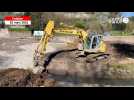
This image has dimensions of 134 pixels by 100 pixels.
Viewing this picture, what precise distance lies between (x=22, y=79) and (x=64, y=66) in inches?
47.0

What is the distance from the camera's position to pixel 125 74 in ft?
24.2

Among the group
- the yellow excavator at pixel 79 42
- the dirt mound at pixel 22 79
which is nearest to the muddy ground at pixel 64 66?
the dirt mound at pixel 22 79

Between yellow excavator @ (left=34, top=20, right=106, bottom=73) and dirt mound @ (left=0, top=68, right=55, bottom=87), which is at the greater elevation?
yellow excavator @ (left=34, top=20, right=106, bottom=73)

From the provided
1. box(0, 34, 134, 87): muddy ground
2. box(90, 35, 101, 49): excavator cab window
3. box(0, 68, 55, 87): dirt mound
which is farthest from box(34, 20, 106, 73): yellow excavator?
box(0, 68, 55, 87): dirt mound

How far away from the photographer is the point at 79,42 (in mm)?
8031

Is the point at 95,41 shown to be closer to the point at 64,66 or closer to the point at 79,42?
the point at 79,42

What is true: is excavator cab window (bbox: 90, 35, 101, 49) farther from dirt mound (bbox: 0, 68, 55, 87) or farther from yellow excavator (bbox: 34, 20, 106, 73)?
dirt mound (bbox: 0, 68, 55, 87)

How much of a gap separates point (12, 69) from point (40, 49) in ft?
2.51

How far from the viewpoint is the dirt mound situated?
6.55 m

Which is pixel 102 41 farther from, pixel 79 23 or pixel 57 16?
pixel 57 16

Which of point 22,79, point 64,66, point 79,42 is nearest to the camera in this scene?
point 22,79

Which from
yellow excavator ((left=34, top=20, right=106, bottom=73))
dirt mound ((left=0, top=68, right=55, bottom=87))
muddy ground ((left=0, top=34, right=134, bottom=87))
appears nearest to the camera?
dirt mound ((left=0, top=68, right=55, bottom=87))

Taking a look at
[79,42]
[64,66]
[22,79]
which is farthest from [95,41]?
[22,79]
